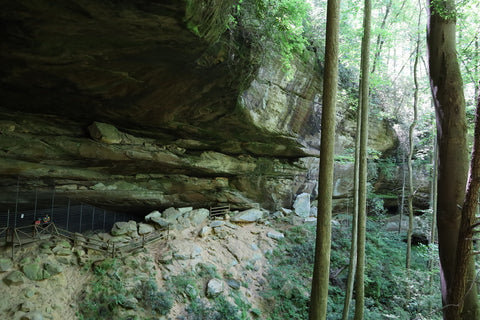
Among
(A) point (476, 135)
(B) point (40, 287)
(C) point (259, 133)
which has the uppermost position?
(C) point (259, 133)

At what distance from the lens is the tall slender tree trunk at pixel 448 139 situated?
2929 mm

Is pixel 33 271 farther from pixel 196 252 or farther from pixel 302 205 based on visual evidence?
pixel 302 205

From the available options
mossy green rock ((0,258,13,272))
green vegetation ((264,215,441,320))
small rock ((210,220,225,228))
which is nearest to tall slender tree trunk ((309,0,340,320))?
green vegetation ((264,215,441,320))

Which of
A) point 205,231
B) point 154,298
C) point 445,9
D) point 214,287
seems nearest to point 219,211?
point 205,231

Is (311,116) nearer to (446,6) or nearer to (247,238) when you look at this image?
(247,238)

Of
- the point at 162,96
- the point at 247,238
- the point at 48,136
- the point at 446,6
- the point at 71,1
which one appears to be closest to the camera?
the point at 446,6

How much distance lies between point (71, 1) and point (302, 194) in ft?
42.6

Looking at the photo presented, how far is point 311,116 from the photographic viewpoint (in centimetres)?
1230

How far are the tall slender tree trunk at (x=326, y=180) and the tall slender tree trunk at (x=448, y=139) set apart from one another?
1285 millimetres

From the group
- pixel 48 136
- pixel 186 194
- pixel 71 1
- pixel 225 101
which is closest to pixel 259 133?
pixel 225 101

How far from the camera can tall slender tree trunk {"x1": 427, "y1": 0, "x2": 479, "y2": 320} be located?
9.61ft

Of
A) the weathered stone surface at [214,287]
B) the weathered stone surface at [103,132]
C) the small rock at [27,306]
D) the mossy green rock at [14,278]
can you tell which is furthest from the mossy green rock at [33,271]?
the weathered stone surface at [214,287]

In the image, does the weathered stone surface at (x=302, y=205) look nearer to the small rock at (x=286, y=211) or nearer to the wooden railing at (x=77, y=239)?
the small rock at (x=286, y=211)

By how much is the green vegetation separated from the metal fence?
713 cm
